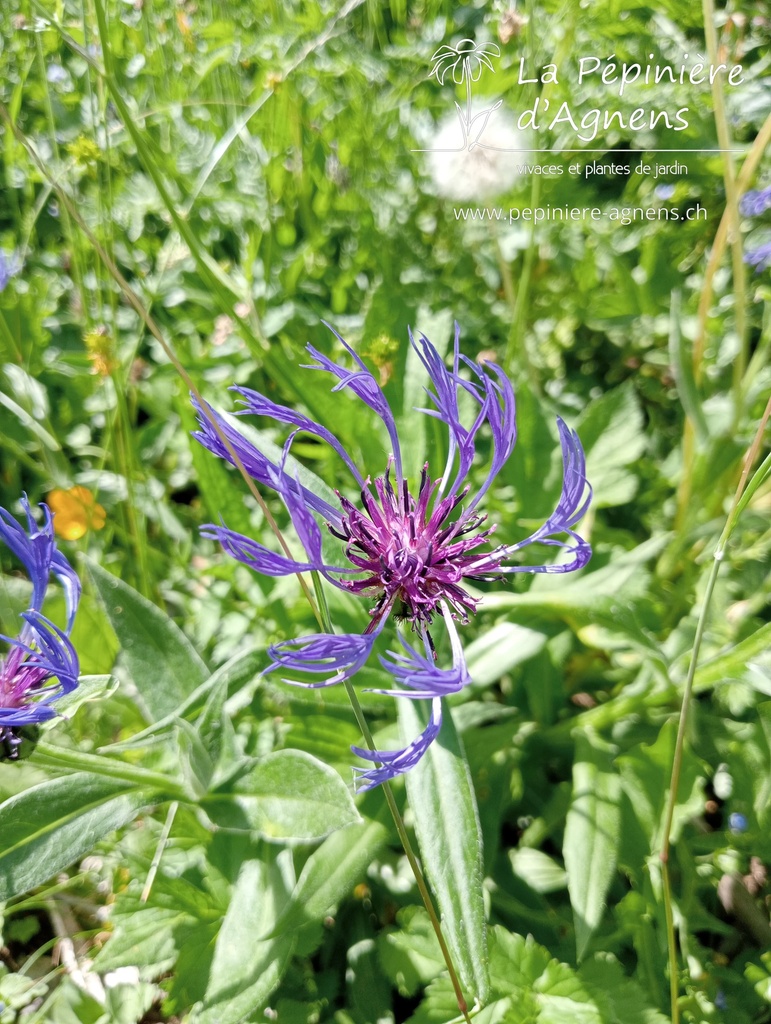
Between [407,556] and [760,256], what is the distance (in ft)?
4.43

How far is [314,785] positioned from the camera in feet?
2.86

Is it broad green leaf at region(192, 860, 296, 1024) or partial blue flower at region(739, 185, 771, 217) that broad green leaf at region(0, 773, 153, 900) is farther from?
partial blue flower at region(739, 185, 771, 217)

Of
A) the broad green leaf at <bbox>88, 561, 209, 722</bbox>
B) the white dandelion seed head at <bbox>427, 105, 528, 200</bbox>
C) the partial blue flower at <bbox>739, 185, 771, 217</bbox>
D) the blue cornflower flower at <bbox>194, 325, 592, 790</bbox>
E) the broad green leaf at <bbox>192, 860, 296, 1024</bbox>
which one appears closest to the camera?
the blue cornflower flower at <bbox>194, 325, 592, 790</bbox>

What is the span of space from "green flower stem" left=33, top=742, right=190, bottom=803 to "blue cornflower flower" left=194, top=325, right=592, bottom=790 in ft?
0.95

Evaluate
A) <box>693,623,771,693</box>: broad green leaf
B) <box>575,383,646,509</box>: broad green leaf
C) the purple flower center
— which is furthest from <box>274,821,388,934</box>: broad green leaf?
<box>575,383,646,509</box>: broad green leaf

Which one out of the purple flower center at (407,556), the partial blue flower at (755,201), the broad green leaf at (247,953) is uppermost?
the partial blue flower at (755,201)

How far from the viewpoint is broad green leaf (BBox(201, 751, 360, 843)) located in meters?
0.85

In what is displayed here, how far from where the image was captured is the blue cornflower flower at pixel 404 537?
67 centimetres

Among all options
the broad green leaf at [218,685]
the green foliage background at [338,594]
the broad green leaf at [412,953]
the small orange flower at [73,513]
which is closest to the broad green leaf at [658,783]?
the green foliage background at [338,594]

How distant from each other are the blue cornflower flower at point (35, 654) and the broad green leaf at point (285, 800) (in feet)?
0.87

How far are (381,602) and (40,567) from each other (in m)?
0.40

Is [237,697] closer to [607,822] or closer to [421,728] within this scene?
[421,728]

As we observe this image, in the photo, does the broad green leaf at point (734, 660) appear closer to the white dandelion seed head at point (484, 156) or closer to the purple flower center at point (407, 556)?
the purple flower center at point (407, 556)

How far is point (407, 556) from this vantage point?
2.70 ft
